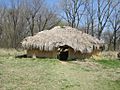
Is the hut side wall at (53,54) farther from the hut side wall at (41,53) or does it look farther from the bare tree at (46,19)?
the bare tree at (46,19)

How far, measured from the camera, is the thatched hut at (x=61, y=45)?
88.1 feet

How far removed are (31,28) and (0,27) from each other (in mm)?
5509

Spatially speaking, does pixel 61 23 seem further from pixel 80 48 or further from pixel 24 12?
pixel 80 48

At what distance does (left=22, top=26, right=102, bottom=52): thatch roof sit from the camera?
2685 cm

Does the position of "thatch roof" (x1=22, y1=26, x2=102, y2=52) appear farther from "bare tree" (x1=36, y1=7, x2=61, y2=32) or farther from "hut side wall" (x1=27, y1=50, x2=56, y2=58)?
"bare tree" (x1=36, y1=7, x2=61, y2=32)

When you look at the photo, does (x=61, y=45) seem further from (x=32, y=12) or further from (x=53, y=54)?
(x=32, y=12)

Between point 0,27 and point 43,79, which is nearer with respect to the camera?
point 43,79

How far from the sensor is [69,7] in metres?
51.9

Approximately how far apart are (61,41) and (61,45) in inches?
20.9

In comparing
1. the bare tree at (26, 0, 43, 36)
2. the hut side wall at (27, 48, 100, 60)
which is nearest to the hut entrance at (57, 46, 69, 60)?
the hut side wall at (27, 48, 100, 60)

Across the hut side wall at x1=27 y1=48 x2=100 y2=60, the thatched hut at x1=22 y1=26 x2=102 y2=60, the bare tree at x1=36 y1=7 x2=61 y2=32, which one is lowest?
the hut side wall at x1=27 y1=48 x2=100 y2=60

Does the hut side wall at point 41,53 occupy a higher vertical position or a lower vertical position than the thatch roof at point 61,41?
lower

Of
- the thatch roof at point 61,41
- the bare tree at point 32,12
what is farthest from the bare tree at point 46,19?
the thatch roof at point 61,41

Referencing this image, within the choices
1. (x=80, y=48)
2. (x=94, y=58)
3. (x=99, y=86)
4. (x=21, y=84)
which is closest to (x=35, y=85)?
(x=21, y=84)
